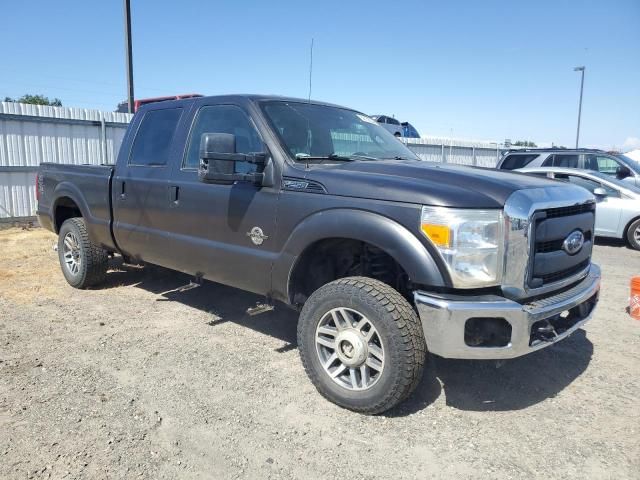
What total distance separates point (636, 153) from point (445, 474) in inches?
1100

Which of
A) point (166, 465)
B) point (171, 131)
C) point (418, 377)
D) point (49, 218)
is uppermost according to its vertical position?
point (171, 131)

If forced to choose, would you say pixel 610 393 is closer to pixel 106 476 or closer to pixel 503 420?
pixel 503 420

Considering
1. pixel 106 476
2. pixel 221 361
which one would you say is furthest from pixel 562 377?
pixel 106 476

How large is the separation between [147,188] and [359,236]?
244 centimetres

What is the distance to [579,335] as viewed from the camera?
456 cm

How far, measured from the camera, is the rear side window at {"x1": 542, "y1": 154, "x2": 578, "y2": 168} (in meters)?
11.6

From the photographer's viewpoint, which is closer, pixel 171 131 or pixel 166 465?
pixel 166 465

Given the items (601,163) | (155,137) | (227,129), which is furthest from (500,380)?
(601,163)

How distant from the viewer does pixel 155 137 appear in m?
4.82

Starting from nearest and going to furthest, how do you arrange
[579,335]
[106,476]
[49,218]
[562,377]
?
[106,476] < [562,377] < [579,335] < [49,218]

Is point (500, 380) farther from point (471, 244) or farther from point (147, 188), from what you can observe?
point (147, 188)

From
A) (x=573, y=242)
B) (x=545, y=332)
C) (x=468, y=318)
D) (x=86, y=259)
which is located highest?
(x=573, y=242)

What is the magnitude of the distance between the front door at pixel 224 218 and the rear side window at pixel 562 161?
953 cm

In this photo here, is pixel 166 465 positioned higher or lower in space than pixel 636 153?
lower
